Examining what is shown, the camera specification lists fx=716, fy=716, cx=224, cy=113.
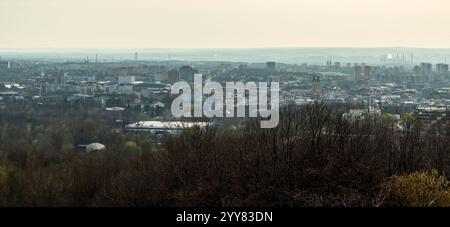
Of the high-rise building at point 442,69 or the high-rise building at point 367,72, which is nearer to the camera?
the high-rise building at point 367,72

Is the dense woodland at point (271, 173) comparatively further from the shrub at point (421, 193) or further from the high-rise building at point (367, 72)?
the high-rise building at point (367, 72)

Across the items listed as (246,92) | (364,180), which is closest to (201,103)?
(246,92)

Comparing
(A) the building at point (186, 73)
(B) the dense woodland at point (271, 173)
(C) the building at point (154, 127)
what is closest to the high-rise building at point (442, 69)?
(A) the building at point (186, 73)

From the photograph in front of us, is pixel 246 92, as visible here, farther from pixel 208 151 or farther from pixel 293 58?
pixel 293 58

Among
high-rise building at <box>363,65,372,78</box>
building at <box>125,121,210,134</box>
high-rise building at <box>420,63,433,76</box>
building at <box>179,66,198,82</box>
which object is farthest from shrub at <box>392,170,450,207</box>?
high-rise building at <box>420,63,433,76</box>

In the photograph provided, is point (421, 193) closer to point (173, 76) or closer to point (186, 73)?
point (186, 73)

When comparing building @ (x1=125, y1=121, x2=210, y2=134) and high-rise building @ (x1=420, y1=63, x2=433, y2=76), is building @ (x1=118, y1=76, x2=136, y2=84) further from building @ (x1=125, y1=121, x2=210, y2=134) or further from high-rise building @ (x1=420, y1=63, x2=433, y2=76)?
high-rise building @ (x1=420, y1=63, x2=433, y2=76)

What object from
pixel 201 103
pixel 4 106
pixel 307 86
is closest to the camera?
pixel 201 103

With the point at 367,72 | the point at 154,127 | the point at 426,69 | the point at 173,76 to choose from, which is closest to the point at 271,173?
the point at 154,127
